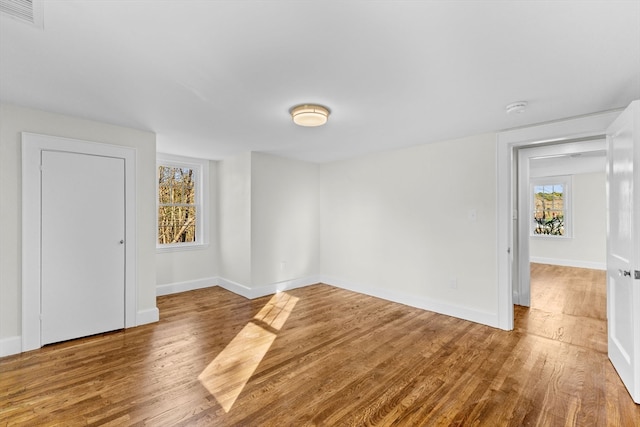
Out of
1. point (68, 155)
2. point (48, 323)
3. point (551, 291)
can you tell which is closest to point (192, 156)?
point (68, 155)

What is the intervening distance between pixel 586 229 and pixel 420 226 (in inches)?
233

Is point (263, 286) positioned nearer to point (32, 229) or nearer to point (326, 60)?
point (32, 229)

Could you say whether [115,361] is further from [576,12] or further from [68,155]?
[576,12]

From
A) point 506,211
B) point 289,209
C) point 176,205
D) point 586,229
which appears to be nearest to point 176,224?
point 176,205

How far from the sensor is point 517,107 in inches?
102

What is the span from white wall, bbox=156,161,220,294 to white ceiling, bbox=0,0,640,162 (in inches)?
92.6

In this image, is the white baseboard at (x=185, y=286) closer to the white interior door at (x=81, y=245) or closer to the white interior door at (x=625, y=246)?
the white interior door at (x=81, y=245)

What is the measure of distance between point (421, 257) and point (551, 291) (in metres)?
2.83

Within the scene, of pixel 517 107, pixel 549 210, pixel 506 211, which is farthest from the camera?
pixel 549 210

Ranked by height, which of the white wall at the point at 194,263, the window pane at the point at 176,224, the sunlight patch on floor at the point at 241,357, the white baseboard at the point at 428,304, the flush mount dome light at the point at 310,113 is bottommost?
the sunlight patch on floor at the point at 241,357

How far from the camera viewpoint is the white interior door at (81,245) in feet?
9.48

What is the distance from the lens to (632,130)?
2078 millimetres

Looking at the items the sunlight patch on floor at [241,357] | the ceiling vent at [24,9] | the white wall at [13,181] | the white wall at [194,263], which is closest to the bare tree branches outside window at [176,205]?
the white wall at [194,263]

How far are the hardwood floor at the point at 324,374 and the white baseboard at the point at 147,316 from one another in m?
0.11
